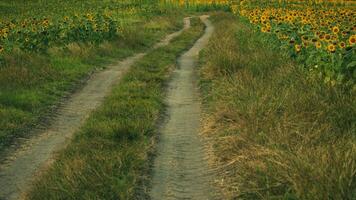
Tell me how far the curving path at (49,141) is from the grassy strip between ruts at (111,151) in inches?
11.3

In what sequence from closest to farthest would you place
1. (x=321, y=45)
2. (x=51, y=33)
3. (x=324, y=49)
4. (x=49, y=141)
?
(x=49, y=141) < (x=324, y=49) < (x=321, y=45) < (x=51, y=33)

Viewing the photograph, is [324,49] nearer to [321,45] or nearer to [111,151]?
[321,45]

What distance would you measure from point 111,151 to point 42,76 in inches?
259

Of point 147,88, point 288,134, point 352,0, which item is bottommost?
point 352,0

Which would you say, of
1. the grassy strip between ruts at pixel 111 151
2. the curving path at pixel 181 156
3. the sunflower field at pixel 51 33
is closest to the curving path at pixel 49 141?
the grassy strip between ruts at pixel 111 151

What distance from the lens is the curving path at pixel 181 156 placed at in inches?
255

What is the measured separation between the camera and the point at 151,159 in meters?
7.56

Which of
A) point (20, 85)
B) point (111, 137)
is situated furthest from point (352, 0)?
point (111, 137)

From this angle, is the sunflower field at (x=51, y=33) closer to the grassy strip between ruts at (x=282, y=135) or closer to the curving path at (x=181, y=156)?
the curving path at (x=181, y=156)

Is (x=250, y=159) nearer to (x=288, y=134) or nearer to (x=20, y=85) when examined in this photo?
(x=288, y=134)

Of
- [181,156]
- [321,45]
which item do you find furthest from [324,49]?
[181,156]

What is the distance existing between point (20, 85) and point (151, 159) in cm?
586

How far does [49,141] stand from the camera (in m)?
8.77

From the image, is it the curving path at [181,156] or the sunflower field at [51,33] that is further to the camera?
the sunflower field at [51,33]
